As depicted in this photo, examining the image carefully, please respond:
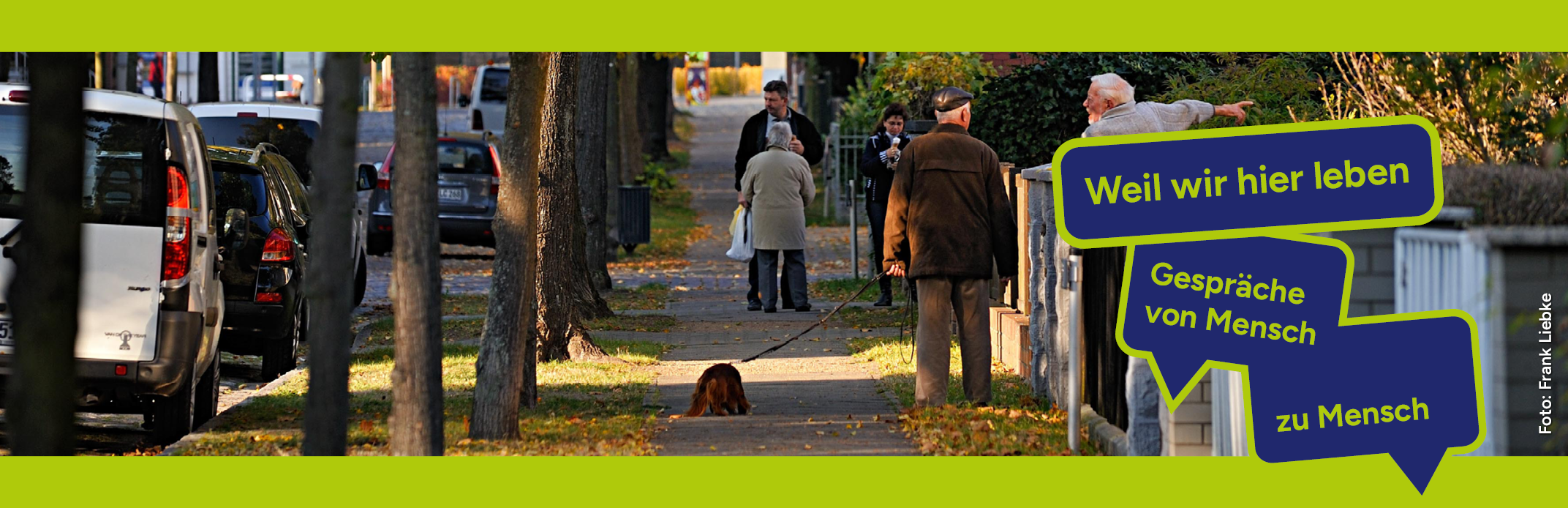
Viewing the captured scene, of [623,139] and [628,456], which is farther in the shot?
[623,139]

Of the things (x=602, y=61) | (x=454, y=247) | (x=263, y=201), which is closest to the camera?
(x=263, y=201)

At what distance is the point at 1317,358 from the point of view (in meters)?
5.84

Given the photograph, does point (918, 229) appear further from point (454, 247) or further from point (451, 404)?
point (454, 247)

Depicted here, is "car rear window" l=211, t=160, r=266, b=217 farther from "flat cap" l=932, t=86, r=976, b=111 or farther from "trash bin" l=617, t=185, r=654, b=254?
"trash bin" l=617, t=185, r=654, b=254

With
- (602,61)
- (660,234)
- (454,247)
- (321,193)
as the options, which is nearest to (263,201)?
(602,61)

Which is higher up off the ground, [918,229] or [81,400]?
[918,229]

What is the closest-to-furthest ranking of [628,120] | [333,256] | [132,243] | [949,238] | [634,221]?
[333,256]
[132,243]
[949,238]
[634,221]
[628,120]

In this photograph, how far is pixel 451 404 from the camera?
852 cm

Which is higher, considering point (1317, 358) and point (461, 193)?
point (461, 193)

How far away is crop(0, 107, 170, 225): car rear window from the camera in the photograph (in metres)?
7.41

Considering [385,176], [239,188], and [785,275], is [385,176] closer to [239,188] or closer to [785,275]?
[785,275]

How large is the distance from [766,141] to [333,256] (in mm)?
8083

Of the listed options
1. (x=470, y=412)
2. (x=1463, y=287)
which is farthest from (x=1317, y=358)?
(x=470, y=412)

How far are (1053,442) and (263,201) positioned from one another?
632cm
